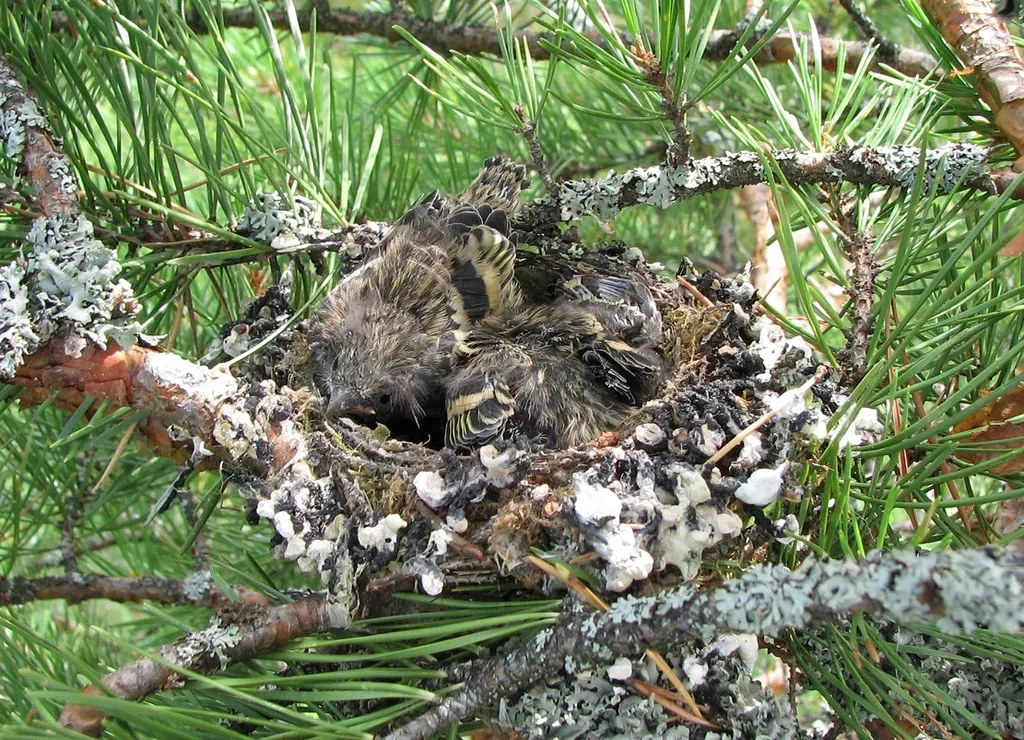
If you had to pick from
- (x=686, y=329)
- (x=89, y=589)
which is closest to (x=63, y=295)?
(x=89, y=589)

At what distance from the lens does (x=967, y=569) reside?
51cm

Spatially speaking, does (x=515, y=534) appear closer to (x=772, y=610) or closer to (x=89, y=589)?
(x=772, y=610)

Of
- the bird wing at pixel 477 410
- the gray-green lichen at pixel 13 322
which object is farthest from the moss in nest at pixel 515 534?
the gray-green lichen at pixel 13 322

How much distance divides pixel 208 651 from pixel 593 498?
0.39 metres

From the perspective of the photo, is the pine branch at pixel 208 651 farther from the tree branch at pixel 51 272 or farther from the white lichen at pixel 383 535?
the tree branch at pixel 51 272

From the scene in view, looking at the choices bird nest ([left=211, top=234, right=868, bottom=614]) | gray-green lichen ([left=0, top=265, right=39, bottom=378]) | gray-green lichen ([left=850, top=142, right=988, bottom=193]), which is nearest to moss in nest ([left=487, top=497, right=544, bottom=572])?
bird nest ([left=211, top=234, right=868, bottom=614])

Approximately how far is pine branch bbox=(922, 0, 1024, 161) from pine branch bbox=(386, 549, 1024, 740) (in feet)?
2.03

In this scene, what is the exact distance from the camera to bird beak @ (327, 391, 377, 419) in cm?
144

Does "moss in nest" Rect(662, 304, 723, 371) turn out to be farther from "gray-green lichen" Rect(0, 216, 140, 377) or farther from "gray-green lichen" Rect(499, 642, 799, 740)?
"gray-green lichen" Rect(0, 216, 140, 377)

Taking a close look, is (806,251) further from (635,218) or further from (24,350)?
(24,350)

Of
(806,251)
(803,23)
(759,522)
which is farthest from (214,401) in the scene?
(803,23)

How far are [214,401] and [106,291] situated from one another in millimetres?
160

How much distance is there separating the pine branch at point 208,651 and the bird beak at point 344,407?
579 millimetres

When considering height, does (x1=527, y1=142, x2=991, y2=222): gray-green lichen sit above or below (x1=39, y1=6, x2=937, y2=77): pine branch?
below
